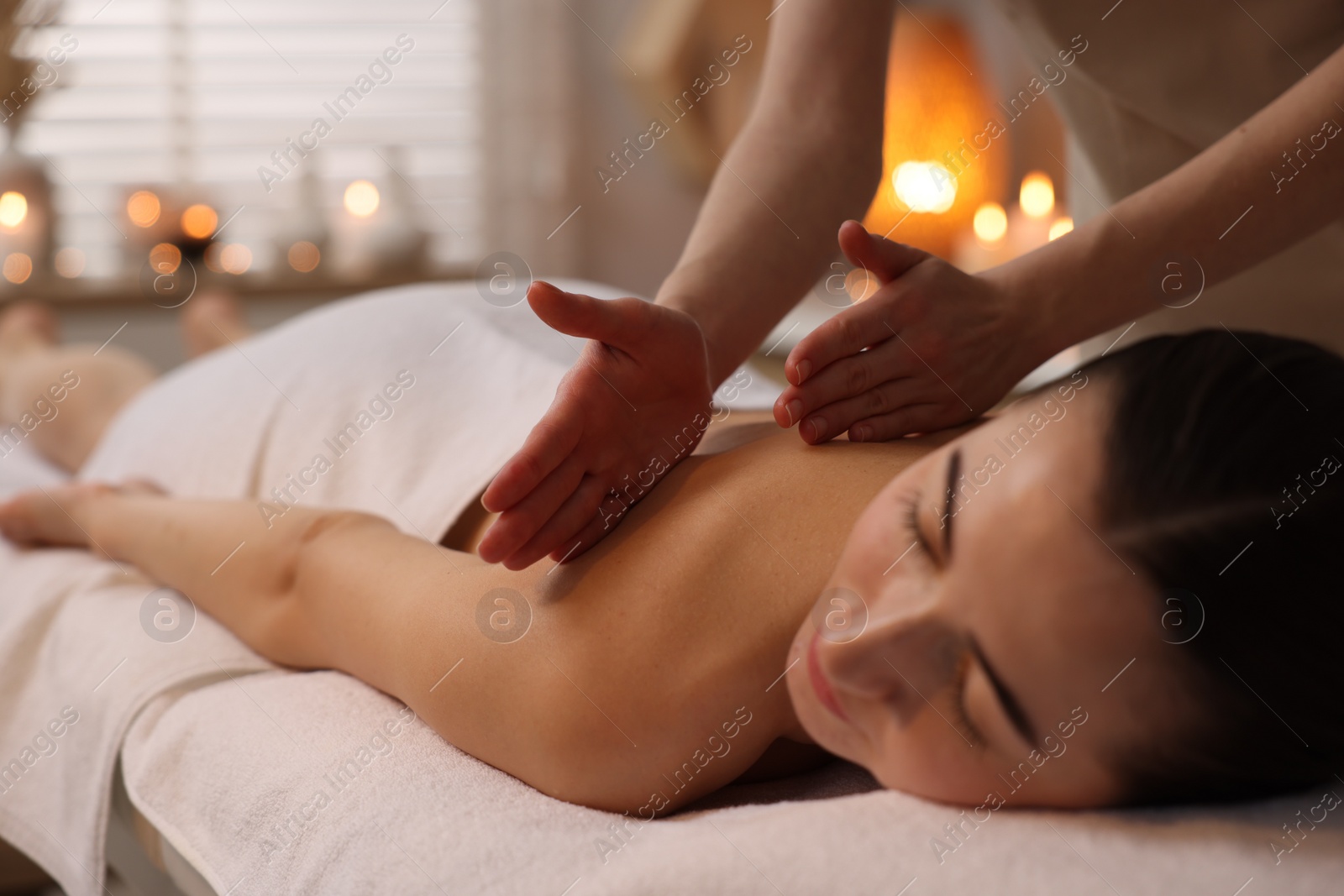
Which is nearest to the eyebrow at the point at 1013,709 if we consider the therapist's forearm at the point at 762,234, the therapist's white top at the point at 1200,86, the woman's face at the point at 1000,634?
the woman's face at the point at 1000,634

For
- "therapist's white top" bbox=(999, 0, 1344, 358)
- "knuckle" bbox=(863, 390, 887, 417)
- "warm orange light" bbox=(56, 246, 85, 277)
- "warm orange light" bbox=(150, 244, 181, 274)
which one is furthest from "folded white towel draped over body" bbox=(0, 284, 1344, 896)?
"warm orange light" bbox=(56, 246, 85, 277)

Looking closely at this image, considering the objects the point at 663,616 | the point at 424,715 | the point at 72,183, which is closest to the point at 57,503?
the point at 424,715

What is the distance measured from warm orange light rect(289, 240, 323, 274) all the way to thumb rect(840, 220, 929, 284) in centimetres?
258

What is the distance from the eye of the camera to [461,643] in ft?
2.54

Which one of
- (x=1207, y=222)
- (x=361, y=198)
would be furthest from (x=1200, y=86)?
(x=361, y=198)

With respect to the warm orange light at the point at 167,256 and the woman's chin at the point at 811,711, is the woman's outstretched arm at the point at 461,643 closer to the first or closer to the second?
the woman's chin at the point at 811,711

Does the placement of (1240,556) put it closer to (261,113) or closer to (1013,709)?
(1013,709)

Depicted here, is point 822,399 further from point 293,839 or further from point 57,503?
point 57,503

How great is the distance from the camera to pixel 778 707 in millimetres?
716

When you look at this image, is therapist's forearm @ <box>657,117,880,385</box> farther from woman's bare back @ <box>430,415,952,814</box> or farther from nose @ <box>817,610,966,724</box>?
nose @ <box>817,610,966,724</box>

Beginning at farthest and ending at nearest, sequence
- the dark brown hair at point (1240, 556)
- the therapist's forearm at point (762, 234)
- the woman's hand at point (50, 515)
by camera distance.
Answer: the woman's hand at point (50, 515)
the therapist's forearm at point (762, 234)
the dark brown hair at point (1240, 556)

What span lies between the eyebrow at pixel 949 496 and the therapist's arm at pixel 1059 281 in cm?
15

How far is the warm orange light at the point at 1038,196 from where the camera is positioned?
2472 millimetres

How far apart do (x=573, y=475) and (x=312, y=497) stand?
642 mm
